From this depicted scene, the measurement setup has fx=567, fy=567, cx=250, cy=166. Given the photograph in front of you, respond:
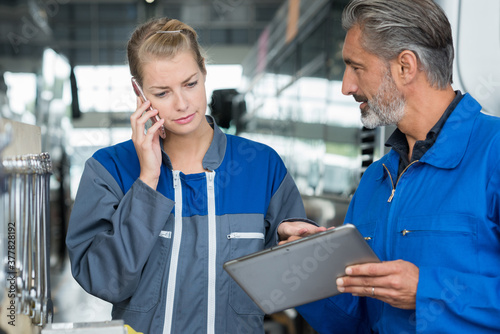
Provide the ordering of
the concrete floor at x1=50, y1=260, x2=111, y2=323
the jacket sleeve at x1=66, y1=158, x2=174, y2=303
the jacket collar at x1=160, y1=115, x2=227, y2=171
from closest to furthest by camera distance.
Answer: the jacket sleeve at x1=66, y1=158, x2=174, y2=303
the jacket collar at x1=160, y1=115, x2=227, y2=171
the concrete floor at x1=50, y1=260, x2=111, y2=323

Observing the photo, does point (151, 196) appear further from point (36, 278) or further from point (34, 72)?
point (34, 72)

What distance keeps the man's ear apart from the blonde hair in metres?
0.68

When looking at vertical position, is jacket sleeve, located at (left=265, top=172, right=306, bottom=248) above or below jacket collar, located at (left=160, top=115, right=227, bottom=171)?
below

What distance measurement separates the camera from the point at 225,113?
7520 mm

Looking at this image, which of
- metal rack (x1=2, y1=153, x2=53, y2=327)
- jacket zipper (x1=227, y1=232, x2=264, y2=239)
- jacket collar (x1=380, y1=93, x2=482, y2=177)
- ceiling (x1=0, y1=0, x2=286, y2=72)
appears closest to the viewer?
metal rack (x1=2, y1=153, x2=53, y2=327)

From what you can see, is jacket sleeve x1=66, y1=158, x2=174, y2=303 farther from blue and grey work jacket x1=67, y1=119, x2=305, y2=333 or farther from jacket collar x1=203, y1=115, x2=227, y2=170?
jacket collar x1=203, y1=115, x2=227, y2=170

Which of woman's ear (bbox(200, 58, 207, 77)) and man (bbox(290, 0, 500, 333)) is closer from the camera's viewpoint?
man (bbox(290, 0, 500, 333))

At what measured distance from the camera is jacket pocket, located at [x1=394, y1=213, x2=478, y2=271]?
1.56 m

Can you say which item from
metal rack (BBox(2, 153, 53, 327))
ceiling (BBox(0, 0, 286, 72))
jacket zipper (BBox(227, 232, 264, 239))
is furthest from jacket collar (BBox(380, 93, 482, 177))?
ceiling (BBox(0, 0, 286, 72))

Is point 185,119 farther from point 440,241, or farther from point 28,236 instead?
point 440,241

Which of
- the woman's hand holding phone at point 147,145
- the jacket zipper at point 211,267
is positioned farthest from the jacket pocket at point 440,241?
the woman's hand holding phone at point 147,145

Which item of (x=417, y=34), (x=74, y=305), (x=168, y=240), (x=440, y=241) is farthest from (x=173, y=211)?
(x=74, y=305)

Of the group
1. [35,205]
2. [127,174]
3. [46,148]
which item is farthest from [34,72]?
[35,205]

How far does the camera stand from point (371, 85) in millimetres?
1857
